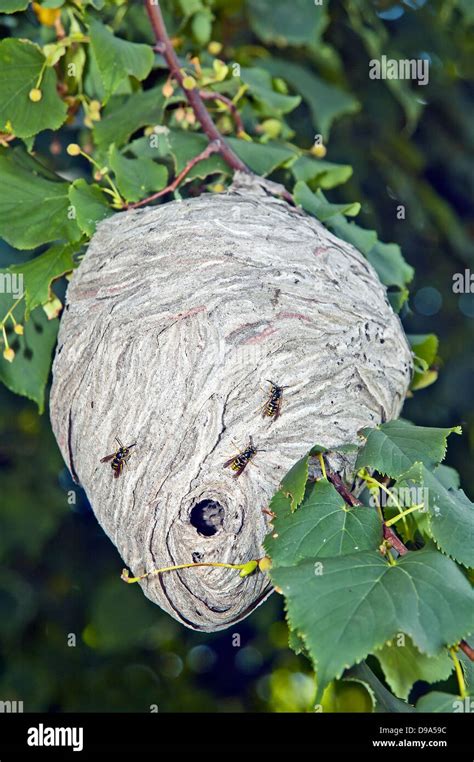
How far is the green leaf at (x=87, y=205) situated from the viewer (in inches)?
85.3

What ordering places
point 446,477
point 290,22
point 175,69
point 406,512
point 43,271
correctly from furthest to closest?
point 290,22, point 175,69, point 43,271, point 446,477, point 406,512

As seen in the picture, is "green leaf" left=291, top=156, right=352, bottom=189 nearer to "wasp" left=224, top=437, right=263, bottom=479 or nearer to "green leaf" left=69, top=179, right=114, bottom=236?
"green leaf" left=69, top=179, right=114, bottom=236

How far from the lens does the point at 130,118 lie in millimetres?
2443

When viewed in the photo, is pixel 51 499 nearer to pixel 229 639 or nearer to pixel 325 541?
pixel 229 639

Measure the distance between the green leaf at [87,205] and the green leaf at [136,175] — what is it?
6cm

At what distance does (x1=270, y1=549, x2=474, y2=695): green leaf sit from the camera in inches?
55.0

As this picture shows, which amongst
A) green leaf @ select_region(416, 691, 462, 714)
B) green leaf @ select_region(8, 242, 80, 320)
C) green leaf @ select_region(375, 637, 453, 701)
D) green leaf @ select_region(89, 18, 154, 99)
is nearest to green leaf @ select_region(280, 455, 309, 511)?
green leaf @ select_region(375, 637, 453, 701)

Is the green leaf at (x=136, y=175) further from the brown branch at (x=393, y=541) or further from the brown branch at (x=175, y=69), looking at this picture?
the brown branch at (x=393, y=541)

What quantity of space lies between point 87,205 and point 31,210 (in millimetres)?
143

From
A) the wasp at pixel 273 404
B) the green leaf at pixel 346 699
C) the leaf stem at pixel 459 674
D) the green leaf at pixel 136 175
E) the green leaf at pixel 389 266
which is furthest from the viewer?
the green leaf at pixel 346 699

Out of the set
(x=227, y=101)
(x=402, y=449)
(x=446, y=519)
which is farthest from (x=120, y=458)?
(x=227, y=101)

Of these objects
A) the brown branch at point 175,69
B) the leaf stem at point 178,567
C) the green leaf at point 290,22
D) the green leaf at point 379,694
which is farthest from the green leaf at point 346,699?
the green leaf at point 290,22

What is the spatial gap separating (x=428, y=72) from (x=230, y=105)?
1.71 m

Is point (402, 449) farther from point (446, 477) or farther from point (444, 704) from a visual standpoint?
point (444, 704)
